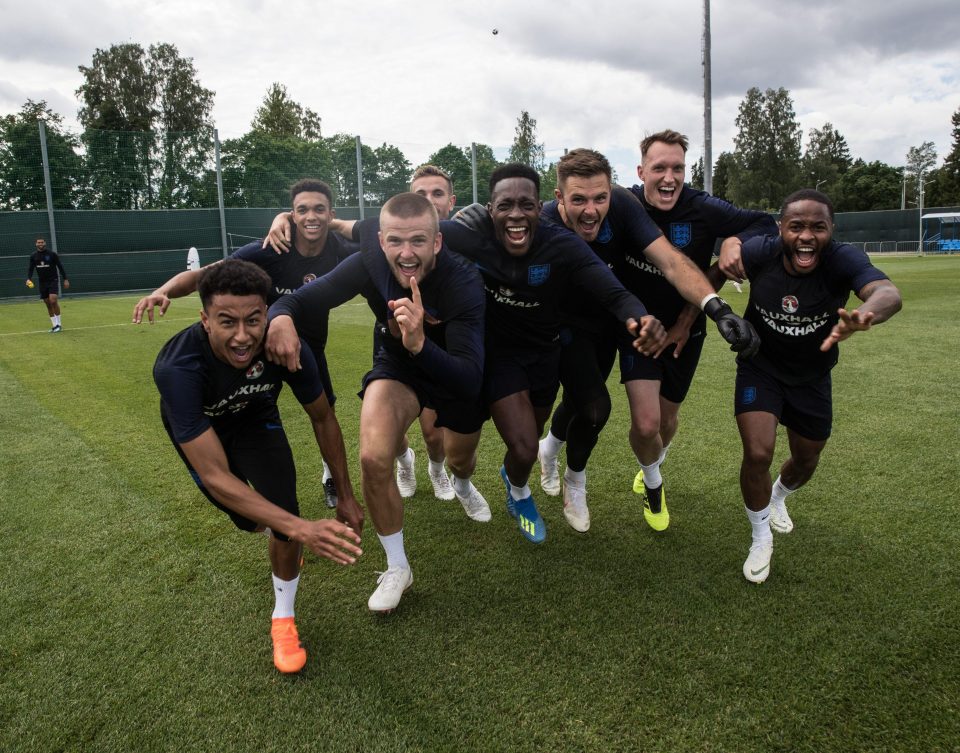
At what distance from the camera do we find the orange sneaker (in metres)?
2.90

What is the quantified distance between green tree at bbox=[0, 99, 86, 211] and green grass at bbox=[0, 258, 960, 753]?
2262cm

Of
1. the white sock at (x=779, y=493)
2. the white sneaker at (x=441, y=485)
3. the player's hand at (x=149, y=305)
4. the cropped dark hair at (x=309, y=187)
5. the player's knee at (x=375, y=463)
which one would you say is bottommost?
the white sneaker at (x=441, y=485)

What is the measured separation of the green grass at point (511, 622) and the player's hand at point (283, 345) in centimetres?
130

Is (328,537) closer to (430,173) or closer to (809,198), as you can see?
(809,198)

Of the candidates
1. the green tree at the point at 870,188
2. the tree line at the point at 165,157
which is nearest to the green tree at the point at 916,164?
the green tree at the point at 870,188

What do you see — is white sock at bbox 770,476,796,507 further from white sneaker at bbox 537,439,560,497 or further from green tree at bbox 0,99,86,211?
green tree at bbox 0,99,86,211

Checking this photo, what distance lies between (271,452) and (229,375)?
45 cm

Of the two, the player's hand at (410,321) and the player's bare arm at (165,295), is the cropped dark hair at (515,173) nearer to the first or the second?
the player's hand at (410,321)

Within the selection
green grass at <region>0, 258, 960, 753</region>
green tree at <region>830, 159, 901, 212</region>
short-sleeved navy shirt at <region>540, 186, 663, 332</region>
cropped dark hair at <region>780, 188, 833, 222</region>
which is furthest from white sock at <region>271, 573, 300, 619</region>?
green tree at <region>830, 159, 901, 212</region>

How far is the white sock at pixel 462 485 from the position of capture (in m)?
4.46

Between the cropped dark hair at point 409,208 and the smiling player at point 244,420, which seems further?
the cropped dark hair at point 409,208

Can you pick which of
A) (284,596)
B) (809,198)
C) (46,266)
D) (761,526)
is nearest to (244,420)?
(284,596)

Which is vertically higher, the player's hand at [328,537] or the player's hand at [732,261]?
the player's hand at [732,261]

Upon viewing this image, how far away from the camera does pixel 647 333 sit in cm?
337
